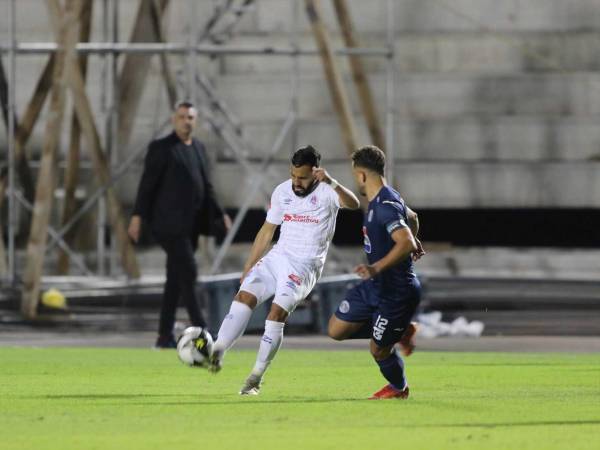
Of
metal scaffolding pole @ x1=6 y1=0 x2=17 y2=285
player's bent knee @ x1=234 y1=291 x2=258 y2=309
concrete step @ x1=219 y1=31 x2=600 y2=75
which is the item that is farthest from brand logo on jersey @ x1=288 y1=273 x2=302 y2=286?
concrete step @ x1=219 y1=31 x2=600 y2=75

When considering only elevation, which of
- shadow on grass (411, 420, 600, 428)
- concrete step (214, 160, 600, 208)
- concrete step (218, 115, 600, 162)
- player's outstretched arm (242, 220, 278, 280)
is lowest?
concrete step (214, 160, 600, 208)

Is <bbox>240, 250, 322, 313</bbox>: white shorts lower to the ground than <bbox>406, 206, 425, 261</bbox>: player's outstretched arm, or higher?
lower

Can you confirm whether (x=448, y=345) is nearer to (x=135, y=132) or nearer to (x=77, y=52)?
(x=77, y=52)

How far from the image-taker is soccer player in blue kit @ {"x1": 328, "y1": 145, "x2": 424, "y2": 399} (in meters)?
11.0

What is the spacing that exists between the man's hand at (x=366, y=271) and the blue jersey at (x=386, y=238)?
1.07 feet

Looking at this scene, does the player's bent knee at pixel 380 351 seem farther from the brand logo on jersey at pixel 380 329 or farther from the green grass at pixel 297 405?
the green grass at pixel 297 405

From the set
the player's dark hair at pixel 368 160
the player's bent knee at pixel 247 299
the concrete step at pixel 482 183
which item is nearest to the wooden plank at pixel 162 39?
the concrete step at pixel 482 183

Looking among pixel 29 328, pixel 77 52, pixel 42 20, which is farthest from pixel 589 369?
pixel 42 20

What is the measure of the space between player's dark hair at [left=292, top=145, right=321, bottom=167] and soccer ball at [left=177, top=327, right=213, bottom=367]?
1204 mm

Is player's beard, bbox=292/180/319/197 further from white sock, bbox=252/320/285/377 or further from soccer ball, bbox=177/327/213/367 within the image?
soccer ball, bbox=177/327/213/367

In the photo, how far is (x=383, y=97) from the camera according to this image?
82.3 ft

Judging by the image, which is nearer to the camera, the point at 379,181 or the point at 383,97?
Result: the point at 379,181

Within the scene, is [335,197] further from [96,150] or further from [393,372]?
[96,150]

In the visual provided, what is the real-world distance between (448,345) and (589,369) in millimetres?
3446
